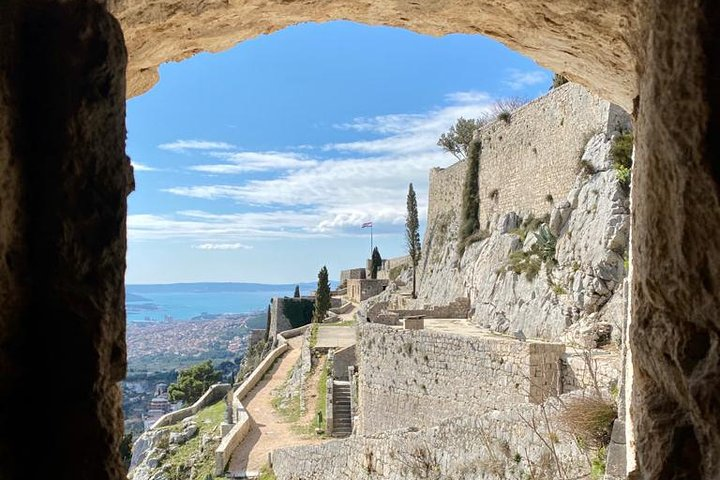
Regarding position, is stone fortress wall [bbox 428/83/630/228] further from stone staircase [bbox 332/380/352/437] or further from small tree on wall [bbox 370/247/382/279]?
small tree on wall [bbox 370/247/382/279]

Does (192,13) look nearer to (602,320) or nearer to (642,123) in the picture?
(642,123)

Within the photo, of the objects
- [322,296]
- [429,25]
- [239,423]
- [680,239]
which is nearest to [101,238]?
[680,239]

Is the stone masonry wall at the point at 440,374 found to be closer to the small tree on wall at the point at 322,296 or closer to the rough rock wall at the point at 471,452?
the rough rock wall at the point at 471,452

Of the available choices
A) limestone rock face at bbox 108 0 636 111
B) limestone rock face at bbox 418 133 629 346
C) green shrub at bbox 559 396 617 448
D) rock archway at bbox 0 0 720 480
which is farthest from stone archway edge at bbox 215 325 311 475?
rock archway at bbox 0 0 720 480

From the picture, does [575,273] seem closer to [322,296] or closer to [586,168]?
[586,168]

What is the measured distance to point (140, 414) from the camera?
6397 cm

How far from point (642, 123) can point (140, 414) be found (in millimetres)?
69583

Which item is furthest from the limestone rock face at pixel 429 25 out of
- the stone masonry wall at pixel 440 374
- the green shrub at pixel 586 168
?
the green shrub at pixel 586 168

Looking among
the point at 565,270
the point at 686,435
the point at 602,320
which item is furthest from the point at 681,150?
the point at 565,270

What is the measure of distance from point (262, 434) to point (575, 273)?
12328 mm

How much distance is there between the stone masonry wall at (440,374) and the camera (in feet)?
37.4

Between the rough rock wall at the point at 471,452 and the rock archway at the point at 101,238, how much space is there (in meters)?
4.93

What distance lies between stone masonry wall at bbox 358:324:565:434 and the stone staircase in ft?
8.68

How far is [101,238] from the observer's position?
2533 millimetres
